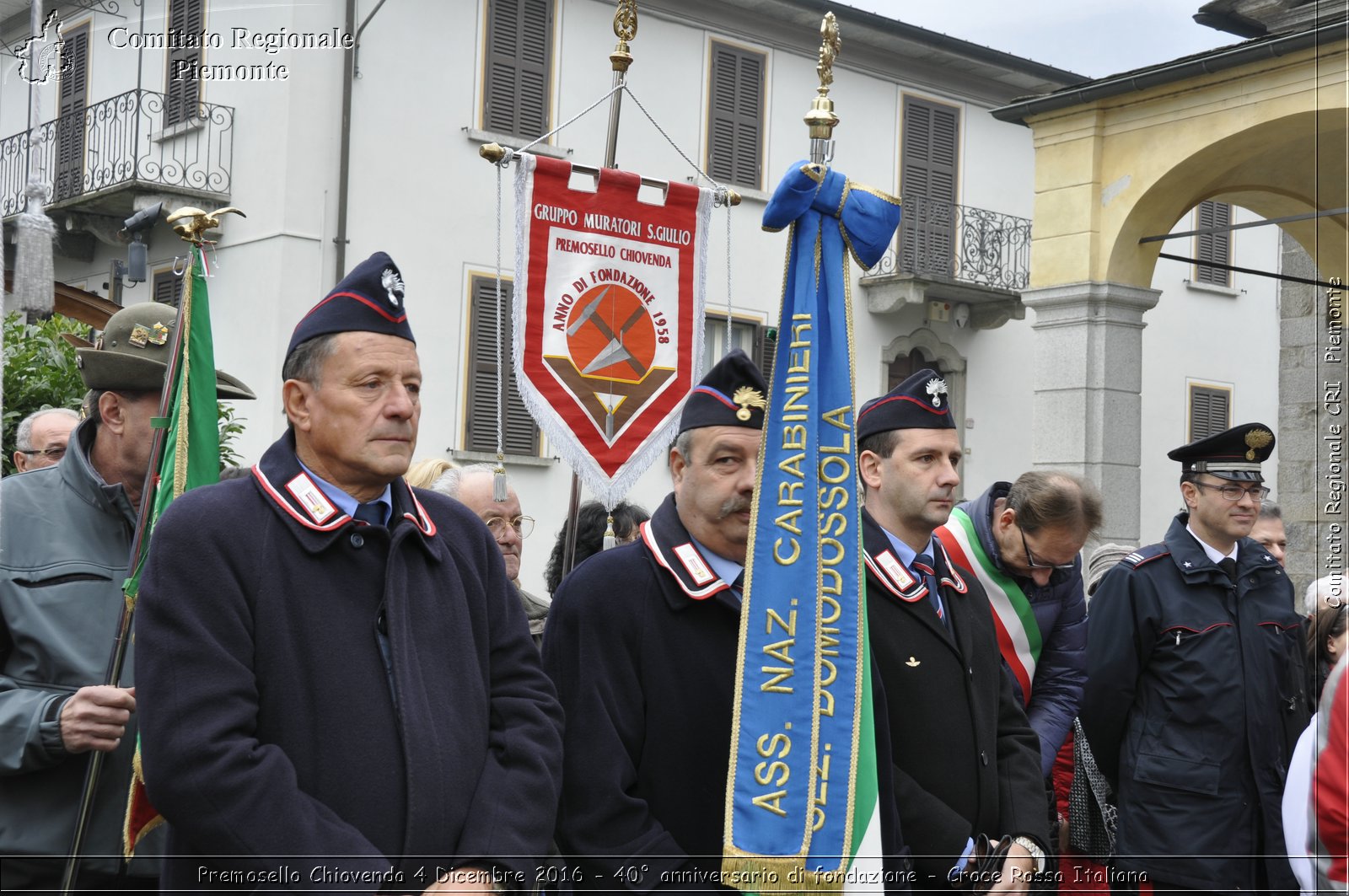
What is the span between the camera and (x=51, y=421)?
594cm

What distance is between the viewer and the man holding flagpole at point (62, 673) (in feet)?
10.5

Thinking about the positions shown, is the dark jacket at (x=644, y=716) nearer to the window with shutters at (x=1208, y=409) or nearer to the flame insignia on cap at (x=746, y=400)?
the flame insignia on cap at (x=746, y=400)

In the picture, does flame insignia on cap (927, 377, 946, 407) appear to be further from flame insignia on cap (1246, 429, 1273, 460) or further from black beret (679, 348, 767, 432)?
flame insignia on cap (1246, 429, 1273, 460)

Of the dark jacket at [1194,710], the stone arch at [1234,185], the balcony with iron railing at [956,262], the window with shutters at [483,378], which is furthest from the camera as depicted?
the balcony with iron railing at [956,262]

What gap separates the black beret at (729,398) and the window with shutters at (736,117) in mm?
14508

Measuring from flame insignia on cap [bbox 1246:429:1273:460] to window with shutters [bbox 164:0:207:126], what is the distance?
41.5 ft

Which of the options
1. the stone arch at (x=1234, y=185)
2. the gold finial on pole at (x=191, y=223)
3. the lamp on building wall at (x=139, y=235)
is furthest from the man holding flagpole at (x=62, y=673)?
the stone arch at (x=1234, y=185)

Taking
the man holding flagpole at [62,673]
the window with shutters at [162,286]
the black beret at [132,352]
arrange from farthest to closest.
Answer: the window with shutters at [162,286] → the black beret at [132,352] → the man holding flagpole at [62,673]

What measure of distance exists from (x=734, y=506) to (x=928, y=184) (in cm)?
1755

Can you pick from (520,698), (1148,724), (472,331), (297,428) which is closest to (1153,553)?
(1148,724)

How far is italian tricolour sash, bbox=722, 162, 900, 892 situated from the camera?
3086 mm

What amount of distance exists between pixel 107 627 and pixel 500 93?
1374cm

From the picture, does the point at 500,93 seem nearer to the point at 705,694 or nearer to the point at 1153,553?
the point at 1153,553

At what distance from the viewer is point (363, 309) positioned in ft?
9.73
